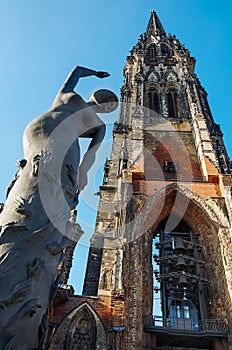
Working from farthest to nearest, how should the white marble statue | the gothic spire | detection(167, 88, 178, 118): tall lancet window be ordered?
the gothic spire, detection(167, 88, 178, 118): tall lancet window, the white marble statue

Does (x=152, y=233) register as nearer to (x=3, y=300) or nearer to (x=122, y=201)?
(x=122, y=201)

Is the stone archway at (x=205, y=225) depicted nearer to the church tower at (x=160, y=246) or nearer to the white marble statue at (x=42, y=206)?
the church tower at (x=160, y=246)

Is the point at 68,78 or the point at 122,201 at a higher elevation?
the point at 122,201

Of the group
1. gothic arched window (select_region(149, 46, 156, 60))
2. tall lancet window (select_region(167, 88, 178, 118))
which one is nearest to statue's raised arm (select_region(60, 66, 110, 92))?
tall lancet window (select_region(167, 88, 178, 118))

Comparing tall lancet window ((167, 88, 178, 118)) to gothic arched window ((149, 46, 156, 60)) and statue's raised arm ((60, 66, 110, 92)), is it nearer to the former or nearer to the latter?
gothic arched window ((149, 46, 156, 60))

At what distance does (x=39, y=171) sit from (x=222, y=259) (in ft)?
28.8

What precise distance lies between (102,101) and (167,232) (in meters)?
9.31

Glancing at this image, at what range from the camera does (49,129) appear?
3.03m

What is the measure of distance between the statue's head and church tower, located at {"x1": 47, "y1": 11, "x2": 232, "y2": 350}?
5.72 m

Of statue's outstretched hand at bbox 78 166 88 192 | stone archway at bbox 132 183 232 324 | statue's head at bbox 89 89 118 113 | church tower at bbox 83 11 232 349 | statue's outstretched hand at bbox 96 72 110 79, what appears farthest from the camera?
stone archway at bbox 132 183 232 324

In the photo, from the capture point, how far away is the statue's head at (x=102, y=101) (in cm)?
357

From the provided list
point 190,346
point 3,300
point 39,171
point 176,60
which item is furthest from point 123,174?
point 176,60

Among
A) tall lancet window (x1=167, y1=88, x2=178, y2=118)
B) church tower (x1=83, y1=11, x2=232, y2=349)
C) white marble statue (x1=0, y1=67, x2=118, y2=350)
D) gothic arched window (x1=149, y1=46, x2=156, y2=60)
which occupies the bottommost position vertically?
white marble statue (x1=0, y1=67, x2=118, y2=350)

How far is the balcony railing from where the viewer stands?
8594mm
